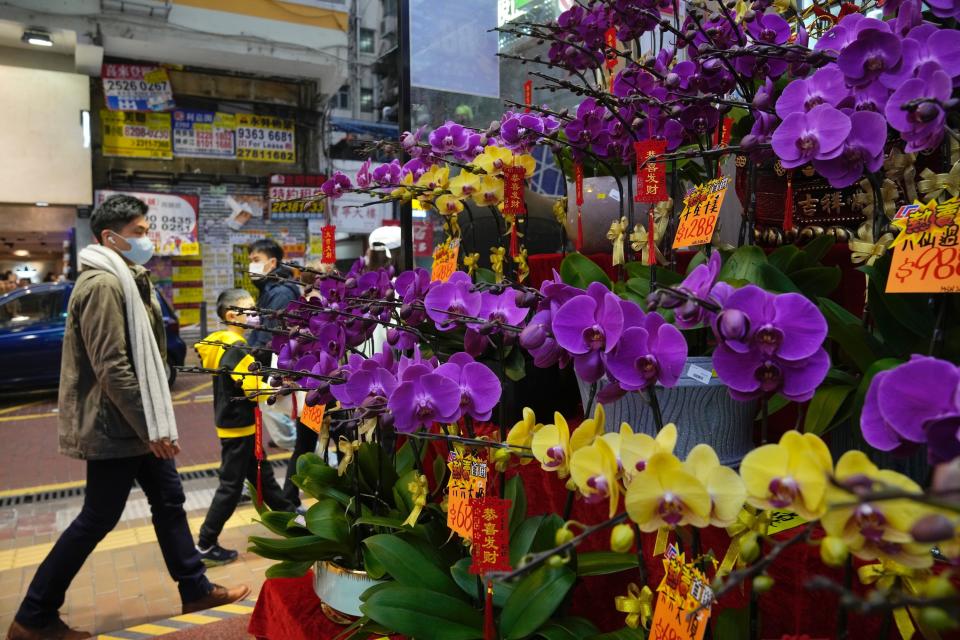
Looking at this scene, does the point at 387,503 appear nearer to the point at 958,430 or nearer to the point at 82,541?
the point at 958,430

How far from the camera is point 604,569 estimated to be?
0.79 metres

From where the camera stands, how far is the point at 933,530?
0.29 m

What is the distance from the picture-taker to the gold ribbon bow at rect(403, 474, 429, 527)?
37.1 inches

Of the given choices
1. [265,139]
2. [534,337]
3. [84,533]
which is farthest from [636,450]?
[265,139]

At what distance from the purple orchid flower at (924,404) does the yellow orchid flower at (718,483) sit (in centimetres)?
10

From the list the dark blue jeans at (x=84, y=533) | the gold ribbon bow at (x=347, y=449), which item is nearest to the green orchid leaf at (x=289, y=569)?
the gold ribbon bow at (x=347, y=449)

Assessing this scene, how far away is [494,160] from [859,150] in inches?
24.2

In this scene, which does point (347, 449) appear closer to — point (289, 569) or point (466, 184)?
point (289, 569)

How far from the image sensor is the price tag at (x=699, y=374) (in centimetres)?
76

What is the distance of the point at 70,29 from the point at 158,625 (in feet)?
21.4

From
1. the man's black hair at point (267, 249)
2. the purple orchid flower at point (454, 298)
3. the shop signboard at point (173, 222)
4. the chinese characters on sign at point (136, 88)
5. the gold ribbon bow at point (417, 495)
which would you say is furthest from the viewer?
the shop signboard at point (173, 222)

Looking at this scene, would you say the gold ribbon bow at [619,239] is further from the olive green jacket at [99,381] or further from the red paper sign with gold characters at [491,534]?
the olive green jacket at [99,381]

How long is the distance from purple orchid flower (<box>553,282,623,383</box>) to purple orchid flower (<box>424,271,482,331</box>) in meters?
0.25

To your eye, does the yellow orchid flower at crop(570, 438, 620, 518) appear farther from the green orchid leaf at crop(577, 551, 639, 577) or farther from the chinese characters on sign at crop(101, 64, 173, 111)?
the chinese characters on sign at crop(101, 64, 173, 111)
